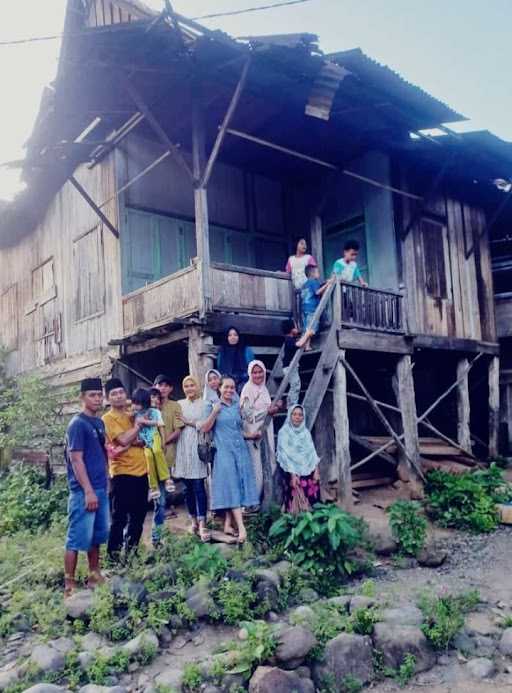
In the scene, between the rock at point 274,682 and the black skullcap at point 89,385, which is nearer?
the rock at point 274,682

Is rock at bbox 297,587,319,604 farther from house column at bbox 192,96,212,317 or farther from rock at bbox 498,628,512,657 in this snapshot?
house column at bbox 192,96,212,317

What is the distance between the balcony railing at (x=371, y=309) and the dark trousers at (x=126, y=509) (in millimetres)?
3808

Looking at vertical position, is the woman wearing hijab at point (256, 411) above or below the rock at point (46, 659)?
above

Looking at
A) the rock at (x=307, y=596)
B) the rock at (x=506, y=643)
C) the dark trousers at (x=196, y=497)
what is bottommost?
the rock at (x=506, y=643)

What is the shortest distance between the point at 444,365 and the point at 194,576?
834cm

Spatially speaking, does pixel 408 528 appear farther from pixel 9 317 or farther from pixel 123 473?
pixel 9 317

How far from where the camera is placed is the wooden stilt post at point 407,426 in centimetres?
880

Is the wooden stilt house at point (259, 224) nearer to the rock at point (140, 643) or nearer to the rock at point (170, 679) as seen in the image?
the rock at point (140, 643)

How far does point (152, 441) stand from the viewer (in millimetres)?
5883

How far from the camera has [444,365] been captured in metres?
12.1

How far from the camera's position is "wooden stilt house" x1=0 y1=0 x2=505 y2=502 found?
759 cm

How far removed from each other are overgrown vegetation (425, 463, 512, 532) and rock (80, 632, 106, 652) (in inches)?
201

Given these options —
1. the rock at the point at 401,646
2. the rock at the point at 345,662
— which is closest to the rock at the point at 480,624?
the rock at the point at 401,646

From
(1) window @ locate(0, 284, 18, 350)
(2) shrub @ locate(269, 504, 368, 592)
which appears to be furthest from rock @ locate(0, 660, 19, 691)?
(1) window @ locate(0, 284, 18, 350)
